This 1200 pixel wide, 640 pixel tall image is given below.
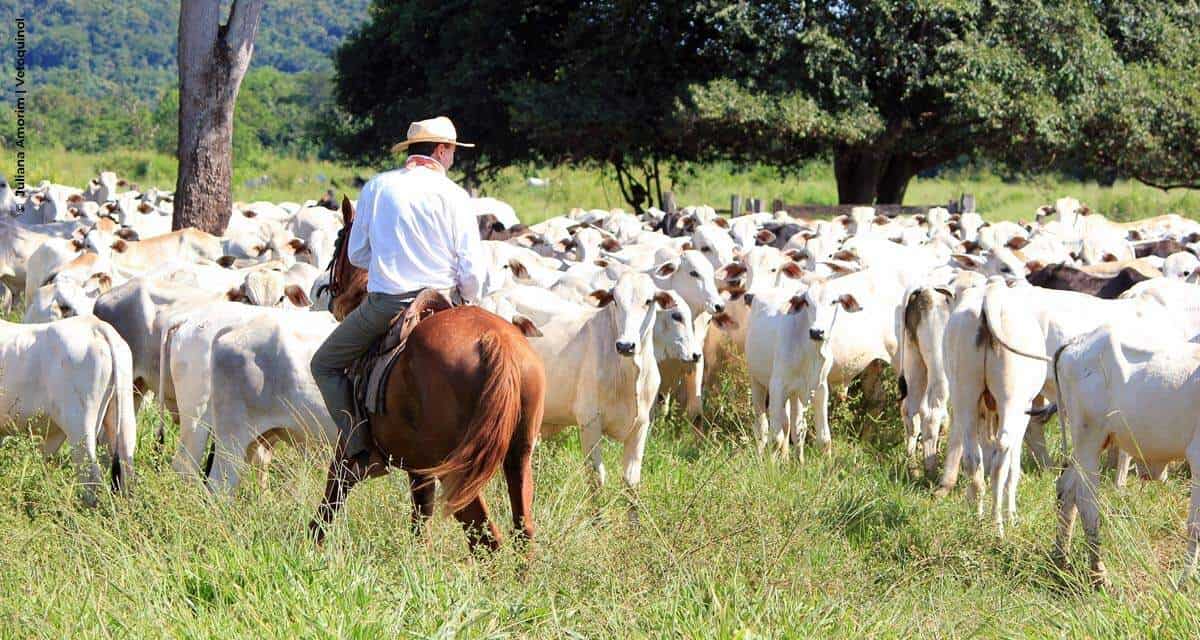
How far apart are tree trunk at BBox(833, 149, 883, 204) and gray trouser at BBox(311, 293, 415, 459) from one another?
1998cm

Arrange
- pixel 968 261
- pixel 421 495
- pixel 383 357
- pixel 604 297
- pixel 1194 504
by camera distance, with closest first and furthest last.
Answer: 1. pixel 383 357
2. pixel 421 495
3. pixel 1194 504
4. pixel 604 297
5. pixel 968 261

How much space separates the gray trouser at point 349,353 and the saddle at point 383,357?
0.12 feet

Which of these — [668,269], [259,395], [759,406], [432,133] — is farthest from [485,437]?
[668,269]

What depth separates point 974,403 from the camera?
8.78 metres

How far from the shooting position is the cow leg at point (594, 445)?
8.53m

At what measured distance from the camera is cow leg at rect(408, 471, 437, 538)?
6.47m

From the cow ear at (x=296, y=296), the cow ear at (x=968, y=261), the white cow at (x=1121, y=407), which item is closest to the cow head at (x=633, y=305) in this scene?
the cow ear at (x=296, y=296)

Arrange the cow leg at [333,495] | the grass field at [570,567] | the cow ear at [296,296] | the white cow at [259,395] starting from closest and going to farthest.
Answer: the grass field at [570,567] < the cow leg at [333,495] < the white cow at [259,395] < the cow ear at [296,296]

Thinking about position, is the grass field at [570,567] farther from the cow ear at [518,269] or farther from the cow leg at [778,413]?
the cow ear at [518,269]

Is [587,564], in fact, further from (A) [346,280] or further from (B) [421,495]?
(A) [346,280]

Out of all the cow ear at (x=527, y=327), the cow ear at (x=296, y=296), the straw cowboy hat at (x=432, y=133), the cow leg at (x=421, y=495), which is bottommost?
the cow leg at (x=421, y=495)

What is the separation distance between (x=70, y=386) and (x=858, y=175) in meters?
19.8

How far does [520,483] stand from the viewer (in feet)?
20.9

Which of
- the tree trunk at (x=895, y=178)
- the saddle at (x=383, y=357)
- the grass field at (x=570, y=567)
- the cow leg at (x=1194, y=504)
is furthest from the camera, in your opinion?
the tree trunk at (x=895, y=178)
